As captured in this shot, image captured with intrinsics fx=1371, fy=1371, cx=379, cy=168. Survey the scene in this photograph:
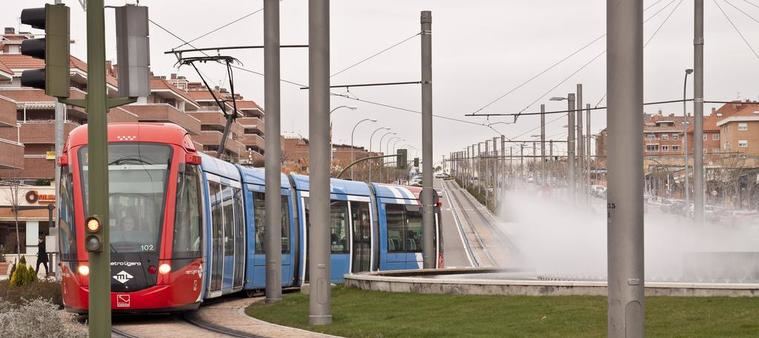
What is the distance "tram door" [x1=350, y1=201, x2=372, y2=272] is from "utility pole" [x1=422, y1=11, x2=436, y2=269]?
1449 millimetres

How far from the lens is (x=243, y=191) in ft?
91.6

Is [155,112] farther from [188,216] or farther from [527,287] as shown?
[527,287]

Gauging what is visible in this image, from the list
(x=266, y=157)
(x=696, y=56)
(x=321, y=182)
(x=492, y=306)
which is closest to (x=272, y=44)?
(x=266, y=157)

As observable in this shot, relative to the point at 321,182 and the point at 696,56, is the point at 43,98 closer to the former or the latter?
the point at 696,56

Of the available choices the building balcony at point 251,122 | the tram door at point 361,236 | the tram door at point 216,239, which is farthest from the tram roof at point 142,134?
the building balcony at point 251,122

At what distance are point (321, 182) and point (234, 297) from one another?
9831mm

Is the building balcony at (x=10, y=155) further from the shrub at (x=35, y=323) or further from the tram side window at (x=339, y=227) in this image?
the shrub at (x=35, y=323)

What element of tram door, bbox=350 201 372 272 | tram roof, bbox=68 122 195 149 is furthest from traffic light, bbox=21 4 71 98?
tram door, bbox=350 201 372 272

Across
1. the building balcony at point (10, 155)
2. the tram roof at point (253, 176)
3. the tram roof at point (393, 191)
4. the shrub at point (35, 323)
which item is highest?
the building balcony at point (10, 155)

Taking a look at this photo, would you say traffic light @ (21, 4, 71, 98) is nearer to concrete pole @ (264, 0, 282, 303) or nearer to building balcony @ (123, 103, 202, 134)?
concrete pole @ (264, 0, 282, 303)

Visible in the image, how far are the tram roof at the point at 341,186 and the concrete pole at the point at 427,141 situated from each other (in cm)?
158

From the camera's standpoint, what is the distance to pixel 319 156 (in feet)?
67.3

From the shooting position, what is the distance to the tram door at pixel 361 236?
34.1 metres

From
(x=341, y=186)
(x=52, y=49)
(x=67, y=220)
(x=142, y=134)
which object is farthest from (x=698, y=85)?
(x=52, y=49)
